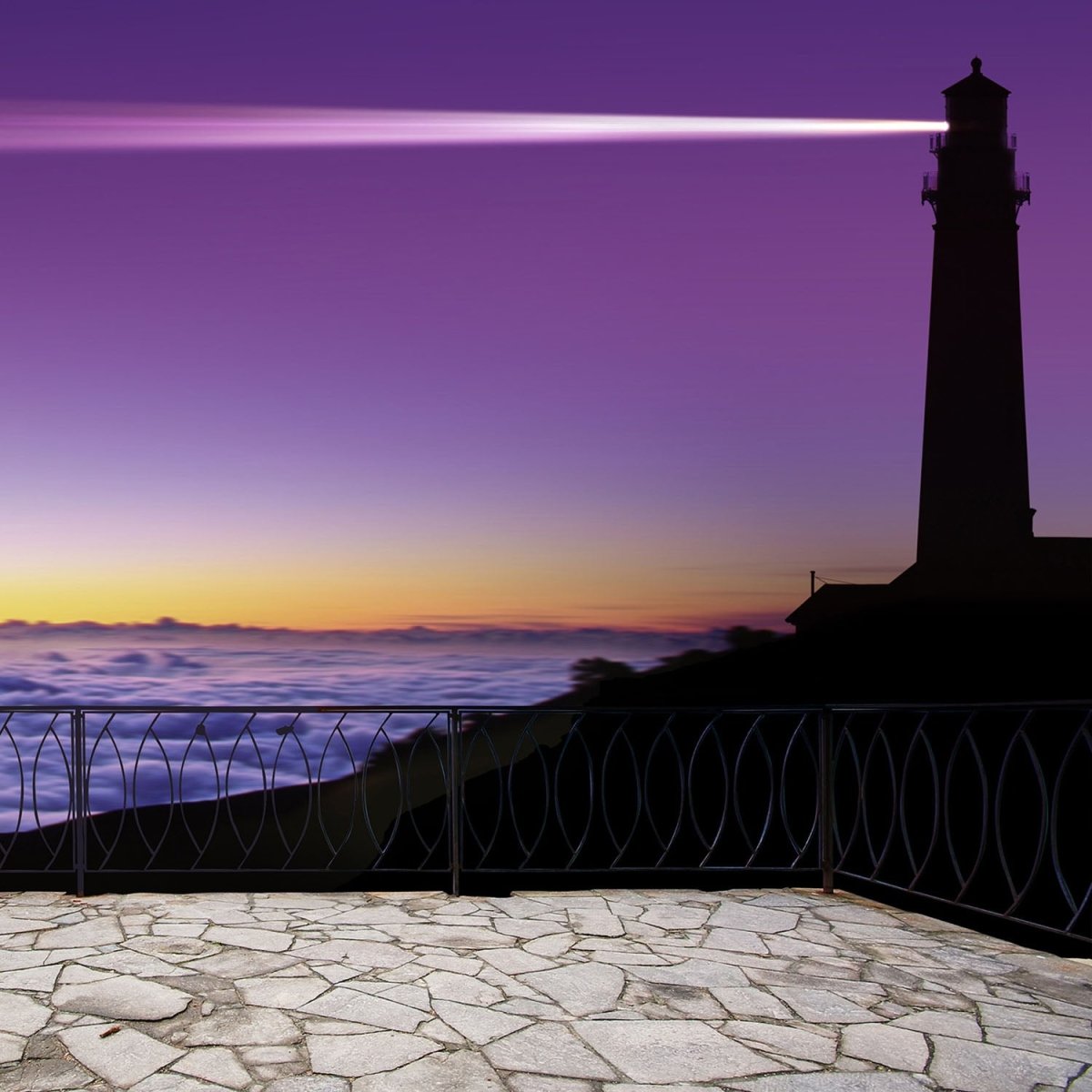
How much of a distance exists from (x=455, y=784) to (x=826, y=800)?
222 cm

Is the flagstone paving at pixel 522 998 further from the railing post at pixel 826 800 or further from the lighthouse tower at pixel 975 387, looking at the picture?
the lighthouse tower at pixel 975 387

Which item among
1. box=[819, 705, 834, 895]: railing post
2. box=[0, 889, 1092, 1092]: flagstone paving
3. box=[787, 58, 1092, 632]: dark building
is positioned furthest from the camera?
box=[787, 58, 1092, 632]: dark building

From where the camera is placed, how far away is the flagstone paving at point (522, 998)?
3375mm

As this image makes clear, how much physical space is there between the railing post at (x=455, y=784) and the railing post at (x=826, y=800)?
214 cm

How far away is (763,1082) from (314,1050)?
1.46 metres

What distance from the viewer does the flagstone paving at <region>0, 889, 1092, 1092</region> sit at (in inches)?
133

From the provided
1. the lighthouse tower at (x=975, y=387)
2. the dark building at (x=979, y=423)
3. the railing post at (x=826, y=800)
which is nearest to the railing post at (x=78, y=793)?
the railing post at (x=826, y=800)

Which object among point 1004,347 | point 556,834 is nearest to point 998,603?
point 1004,347

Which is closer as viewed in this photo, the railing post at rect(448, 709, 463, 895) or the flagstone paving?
the flagstone paving

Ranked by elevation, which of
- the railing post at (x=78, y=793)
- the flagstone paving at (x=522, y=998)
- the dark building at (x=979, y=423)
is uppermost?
the dark building at (x=979, y=423)

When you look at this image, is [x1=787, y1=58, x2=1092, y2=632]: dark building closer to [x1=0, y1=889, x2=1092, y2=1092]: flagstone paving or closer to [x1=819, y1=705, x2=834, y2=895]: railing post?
[x1=819, y1=705, x2=834, y2=895]: railing post

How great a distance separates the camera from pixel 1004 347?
26.2 meters

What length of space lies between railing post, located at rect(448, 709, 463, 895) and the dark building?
73.0 ft

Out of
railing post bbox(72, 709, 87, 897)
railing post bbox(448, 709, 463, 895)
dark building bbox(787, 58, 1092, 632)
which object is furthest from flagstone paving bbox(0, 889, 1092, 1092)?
dark building bbox(787, 58, 1092, 632)
